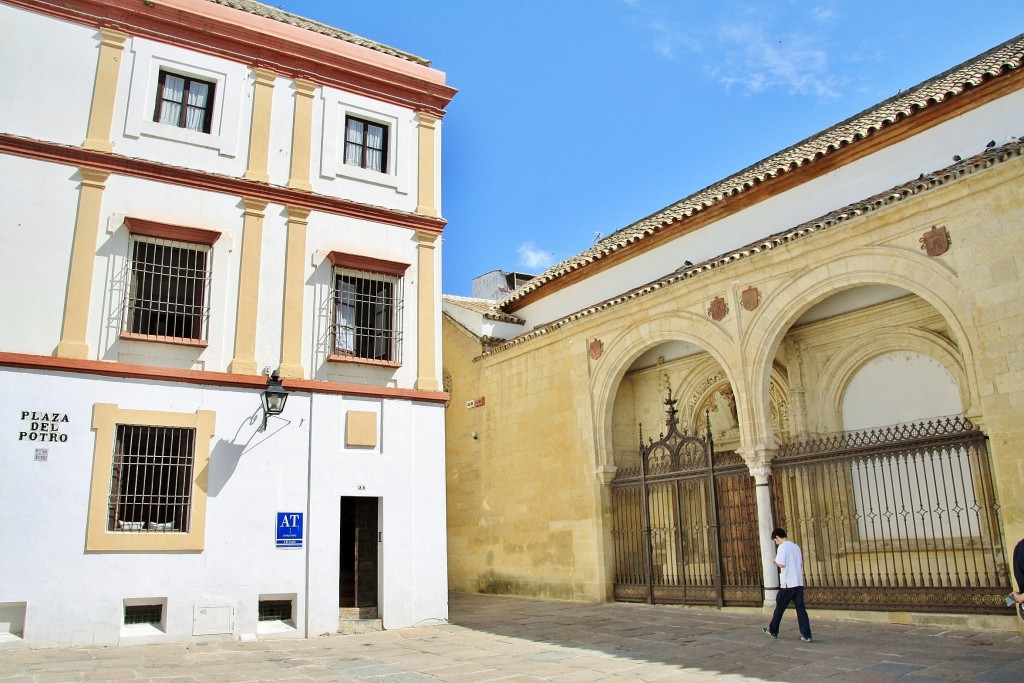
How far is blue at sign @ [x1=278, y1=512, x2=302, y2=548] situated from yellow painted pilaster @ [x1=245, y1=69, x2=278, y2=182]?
4629mm

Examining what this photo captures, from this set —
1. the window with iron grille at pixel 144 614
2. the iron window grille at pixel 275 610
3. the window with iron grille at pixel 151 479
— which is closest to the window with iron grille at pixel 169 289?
the window with iron grille at pixel 151 479

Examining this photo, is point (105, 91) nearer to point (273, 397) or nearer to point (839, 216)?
point (273, 397)

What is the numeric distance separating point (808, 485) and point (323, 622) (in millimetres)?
7200

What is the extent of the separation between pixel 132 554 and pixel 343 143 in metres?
6.41

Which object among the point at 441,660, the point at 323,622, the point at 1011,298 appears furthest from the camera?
the point at 323,622

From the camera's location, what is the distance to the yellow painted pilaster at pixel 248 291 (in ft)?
33.9

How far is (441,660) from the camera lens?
26.6 feet

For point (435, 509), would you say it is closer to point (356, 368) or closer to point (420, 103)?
point (356, 368)

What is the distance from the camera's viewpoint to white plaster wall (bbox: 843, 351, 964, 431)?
36.9 ft

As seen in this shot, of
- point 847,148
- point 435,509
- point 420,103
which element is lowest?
point 435,509

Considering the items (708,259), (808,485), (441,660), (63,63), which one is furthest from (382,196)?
(808,485)

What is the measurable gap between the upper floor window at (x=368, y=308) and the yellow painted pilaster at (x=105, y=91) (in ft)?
10.7

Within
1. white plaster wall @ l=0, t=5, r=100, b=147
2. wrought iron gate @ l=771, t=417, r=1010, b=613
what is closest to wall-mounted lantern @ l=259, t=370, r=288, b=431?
white plaster wall @ l=0, t=5, r=100, b=147

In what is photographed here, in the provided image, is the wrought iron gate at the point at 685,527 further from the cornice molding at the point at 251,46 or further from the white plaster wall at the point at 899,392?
the cornice molding at the point at 251,46
